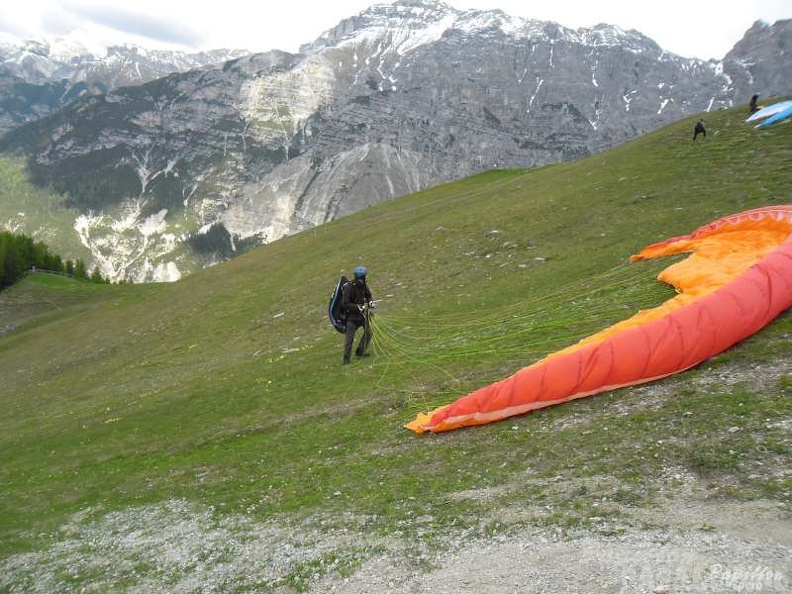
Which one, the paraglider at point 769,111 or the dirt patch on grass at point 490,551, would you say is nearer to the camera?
the dirt patch on grass at point 490,551

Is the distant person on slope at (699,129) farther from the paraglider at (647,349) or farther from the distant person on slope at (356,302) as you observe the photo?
the distant person on slope at (356,302)

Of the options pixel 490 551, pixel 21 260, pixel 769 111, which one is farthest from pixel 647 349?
pixel 21 260

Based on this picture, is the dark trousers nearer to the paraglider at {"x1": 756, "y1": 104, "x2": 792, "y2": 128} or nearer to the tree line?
the paraglider at {"x1": 756, "y1": 104, "x2": 792, "y2": 128}

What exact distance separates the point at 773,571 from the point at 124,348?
48282 millimetres

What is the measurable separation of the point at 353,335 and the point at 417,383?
17.9ft

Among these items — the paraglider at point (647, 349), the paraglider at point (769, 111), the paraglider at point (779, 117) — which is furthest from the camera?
the paraglider at point (769, 111)

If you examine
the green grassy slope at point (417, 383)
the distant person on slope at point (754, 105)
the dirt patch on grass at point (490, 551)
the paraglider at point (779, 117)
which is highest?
the distant person on slope at point (754, 105)

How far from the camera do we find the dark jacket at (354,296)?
22.1 m

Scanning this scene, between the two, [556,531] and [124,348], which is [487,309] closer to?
[556,531]

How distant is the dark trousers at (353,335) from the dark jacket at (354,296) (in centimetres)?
36

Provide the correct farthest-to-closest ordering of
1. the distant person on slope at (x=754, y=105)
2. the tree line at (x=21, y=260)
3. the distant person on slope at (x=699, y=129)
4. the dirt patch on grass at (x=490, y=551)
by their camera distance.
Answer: the tree line at (x=21, y=260) → the distant person on slope at (x=754, y=105) → the distant person on slope at (x=699, y=129) → the dirt patch on grass at (x=490, y=551)

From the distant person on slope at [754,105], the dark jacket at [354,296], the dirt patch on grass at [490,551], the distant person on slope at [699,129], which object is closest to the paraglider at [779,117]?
the distant person on slope at [699,129]

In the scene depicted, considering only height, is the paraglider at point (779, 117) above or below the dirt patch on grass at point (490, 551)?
above

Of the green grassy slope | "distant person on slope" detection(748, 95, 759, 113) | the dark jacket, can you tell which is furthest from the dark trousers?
"distant person on slope" detection(748, 95, 759, 113)
